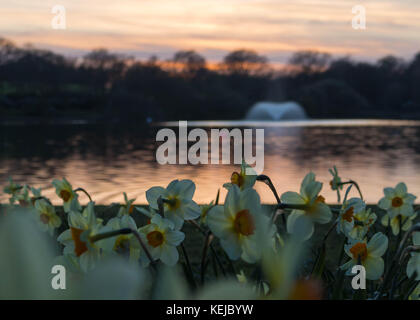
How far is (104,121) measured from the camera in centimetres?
4450

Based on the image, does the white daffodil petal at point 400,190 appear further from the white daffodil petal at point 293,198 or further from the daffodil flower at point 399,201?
the white daffodil petal at point 293,198

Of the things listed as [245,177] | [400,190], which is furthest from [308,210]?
[400,190]

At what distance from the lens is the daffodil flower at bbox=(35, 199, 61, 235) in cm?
186

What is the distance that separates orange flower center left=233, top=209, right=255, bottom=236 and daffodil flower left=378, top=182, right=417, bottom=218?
4.62 ft

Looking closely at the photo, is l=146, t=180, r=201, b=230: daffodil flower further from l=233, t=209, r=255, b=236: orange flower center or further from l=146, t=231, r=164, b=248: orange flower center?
l=233, t=209, r=255, b=236: orange flower center

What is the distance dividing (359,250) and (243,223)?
0.55m

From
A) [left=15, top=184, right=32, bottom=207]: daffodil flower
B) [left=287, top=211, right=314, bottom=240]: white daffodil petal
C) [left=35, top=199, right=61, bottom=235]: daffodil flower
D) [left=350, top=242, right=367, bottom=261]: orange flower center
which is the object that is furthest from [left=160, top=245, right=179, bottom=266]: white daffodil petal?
[left=15, top=184, right=32, bottom=207]: daffodil flower

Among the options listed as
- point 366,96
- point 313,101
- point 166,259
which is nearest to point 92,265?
point 166,259

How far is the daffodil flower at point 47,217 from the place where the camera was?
186 centimetres

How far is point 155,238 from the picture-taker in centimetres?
99

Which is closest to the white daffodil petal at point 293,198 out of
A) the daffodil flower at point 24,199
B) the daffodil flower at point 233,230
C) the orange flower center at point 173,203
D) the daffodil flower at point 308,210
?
the daffodil flower at point 308,210

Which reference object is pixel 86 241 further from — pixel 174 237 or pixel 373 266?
pixel 373 266
